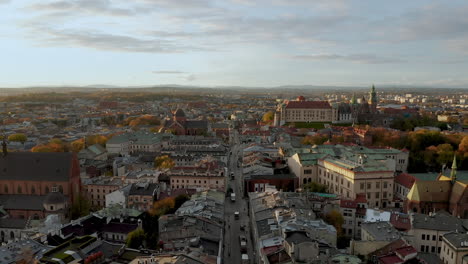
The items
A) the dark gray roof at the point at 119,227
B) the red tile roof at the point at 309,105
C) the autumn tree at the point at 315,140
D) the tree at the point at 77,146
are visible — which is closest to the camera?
the dark gray roof at the point at 119,227

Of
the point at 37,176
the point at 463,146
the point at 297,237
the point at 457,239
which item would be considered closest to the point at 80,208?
the point at 37,176

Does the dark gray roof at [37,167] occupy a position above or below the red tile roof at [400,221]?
above

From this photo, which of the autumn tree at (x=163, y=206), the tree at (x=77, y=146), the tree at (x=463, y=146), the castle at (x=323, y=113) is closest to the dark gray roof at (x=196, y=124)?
the castle at (x=323, y=113)

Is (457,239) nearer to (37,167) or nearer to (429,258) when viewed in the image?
(429,258)

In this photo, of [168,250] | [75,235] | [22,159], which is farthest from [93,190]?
[168,250]

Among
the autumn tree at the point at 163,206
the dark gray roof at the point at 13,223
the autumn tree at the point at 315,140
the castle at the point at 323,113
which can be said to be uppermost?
the castle at the point at 323,113

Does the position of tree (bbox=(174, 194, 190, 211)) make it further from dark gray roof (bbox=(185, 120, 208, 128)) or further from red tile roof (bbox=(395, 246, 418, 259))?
dark gray roof (bbox=(185, 120, 208, 128))

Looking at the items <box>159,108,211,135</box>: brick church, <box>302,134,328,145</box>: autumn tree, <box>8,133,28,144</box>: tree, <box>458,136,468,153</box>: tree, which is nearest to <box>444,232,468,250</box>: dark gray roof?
<box>458,136,468,153</box>: tree

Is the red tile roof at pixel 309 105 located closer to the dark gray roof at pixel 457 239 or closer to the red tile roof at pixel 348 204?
the red tile roof at pixel 348 204

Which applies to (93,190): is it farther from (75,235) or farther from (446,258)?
(446,258)

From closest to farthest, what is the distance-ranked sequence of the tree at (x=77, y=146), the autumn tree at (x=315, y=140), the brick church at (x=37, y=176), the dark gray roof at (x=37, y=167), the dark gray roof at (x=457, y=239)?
the dark gray roof at (x=457, y=239) → the brick church at (x=37, y=176) → the dark gray roof at (x=37, y=167) → the tree at (x=77, y=146) → the autumn tree at (x=315, y=140)
